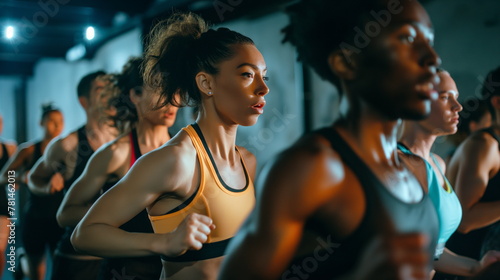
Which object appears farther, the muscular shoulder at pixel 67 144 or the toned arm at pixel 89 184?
the muscular shoulder at pixel 67 144

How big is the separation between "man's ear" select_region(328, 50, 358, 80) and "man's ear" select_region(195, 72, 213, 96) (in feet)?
2.22

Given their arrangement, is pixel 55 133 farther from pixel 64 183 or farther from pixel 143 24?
pixel 143 24

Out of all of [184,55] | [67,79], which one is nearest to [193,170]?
[184,55]

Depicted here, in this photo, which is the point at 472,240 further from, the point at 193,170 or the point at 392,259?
the point at 392,259

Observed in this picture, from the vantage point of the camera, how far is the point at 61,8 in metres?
5.08

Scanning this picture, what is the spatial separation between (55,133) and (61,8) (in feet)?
5.97

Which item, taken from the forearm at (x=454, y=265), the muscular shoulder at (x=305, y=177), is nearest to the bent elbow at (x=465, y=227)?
the forearm at (x=454, y=265)

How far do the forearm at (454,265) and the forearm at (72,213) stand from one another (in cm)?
133

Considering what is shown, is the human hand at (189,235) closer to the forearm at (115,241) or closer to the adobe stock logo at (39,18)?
the forearm at (115,241)

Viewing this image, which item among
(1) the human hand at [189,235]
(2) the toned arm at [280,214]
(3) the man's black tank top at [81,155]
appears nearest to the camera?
(2) the toned arm at [280,214]

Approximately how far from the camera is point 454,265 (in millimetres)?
1728

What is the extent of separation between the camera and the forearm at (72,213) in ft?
6.71

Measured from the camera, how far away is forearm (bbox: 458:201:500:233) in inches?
77.3

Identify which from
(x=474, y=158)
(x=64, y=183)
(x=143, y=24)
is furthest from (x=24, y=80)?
(x=474, y=158)
